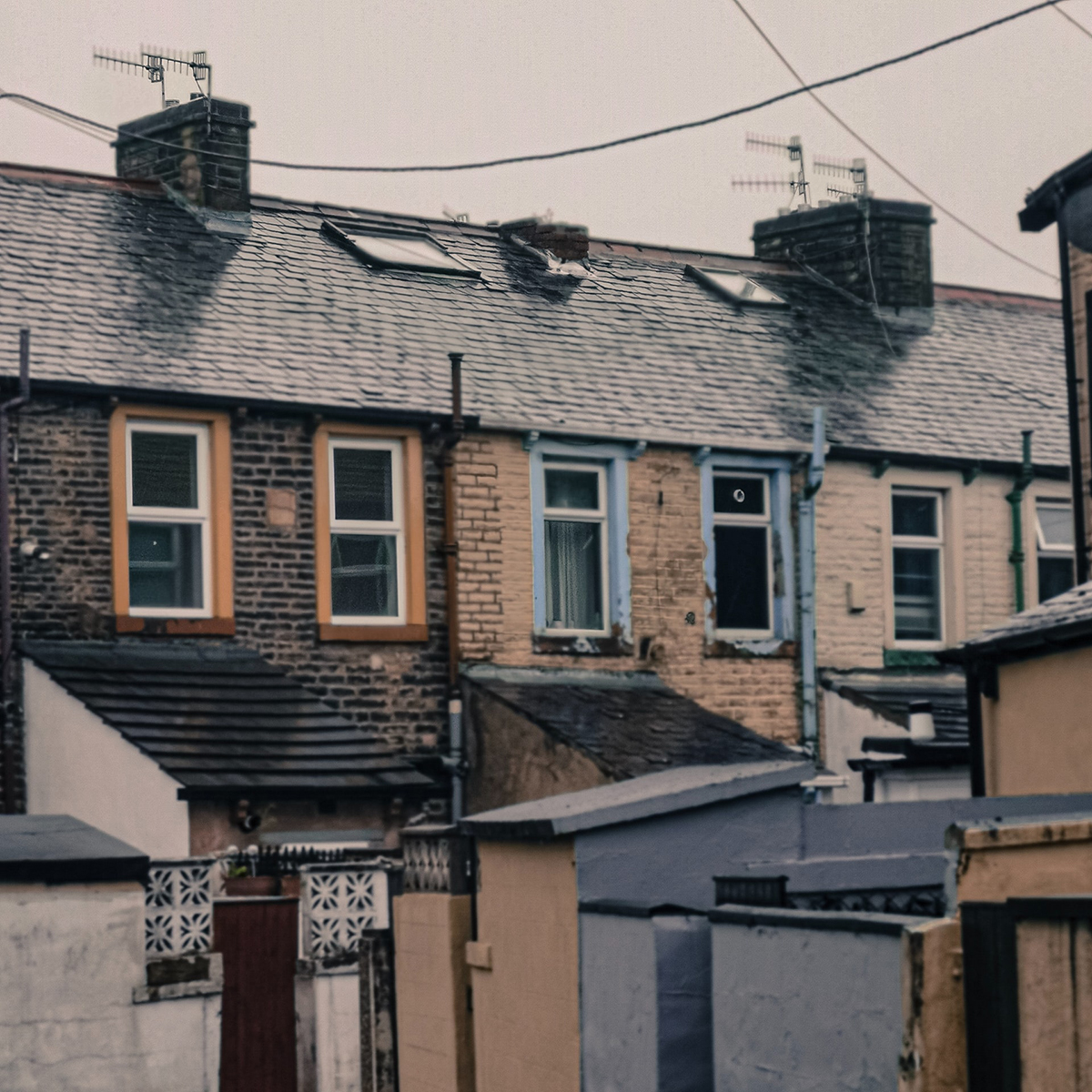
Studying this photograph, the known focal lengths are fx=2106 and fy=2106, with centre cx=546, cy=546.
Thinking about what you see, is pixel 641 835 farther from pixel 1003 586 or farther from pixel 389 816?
pixel 1003 586

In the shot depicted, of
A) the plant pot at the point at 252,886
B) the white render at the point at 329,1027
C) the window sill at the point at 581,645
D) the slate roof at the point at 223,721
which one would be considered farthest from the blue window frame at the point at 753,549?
the white render at the point at 329,1027

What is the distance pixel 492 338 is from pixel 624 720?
4.72 meters

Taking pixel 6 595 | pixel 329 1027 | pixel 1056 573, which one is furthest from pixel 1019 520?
pixel 329 1027

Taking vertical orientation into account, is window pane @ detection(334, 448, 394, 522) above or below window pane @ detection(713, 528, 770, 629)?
above

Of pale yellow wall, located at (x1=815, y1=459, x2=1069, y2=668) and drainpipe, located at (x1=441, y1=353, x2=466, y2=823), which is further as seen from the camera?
pale yellow wall, located at (x1=815, y1=459, x2=1069, y2=668)

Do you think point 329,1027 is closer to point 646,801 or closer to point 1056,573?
point 646,801

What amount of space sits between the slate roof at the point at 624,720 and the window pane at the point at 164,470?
318 centimetres

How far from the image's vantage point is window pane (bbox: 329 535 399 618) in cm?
1941

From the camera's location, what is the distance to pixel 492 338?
2156 centimetres

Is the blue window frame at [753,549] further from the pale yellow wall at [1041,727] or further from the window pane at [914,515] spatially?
the pale yellow wall at [1041,727]

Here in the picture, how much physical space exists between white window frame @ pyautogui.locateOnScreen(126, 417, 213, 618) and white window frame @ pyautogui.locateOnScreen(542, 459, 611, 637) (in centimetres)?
343

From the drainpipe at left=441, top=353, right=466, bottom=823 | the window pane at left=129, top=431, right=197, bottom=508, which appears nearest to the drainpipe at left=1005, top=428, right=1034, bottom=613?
the drainpipe at left=441, top=353, right=466, bottom=823

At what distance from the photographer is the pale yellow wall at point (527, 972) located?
10656mm

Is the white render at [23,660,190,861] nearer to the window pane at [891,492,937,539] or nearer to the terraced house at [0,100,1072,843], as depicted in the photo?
the terraced house at [0,100,1072,843]
